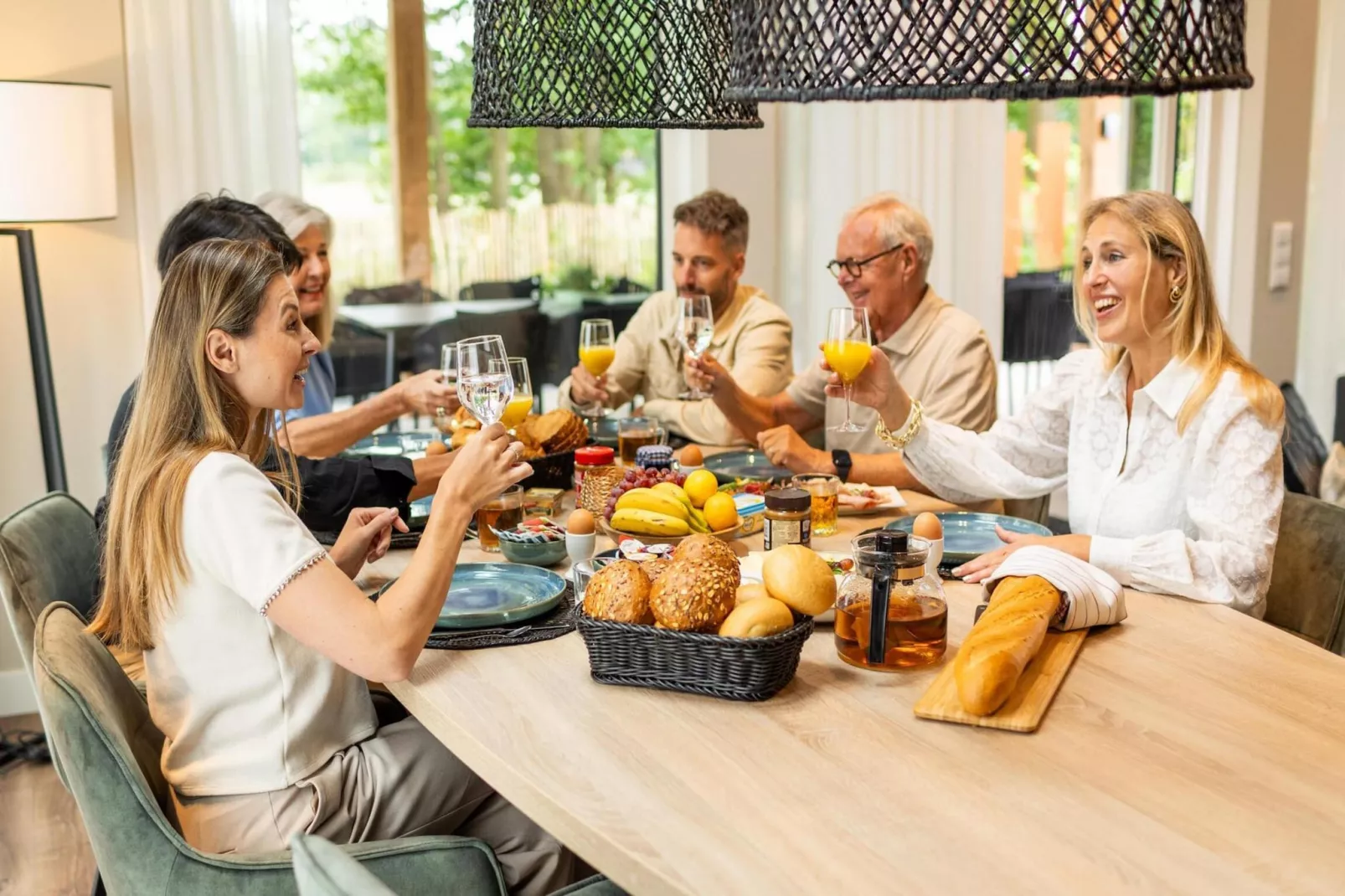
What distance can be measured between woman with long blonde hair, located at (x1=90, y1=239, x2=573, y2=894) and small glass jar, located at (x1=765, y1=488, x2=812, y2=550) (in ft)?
1.78

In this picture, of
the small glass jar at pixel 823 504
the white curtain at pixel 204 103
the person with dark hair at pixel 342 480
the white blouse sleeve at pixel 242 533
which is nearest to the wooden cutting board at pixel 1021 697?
the small glass jar at pixel 823 504

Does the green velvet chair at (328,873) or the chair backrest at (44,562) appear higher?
the green velvet chair at (328,873)

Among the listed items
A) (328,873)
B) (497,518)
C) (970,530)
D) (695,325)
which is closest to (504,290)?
(695,325)

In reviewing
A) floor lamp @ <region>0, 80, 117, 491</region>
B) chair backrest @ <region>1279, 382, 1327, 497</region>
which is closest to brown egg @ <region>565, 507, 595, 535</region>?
floor lamp @ <region>0, 80, 117, 491</region>

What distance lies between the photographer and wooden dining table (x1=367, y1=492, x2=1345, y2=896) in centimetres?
119

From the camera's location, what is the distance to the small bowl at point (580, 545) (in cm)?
209

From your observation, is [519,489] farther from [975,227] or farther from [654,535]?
[975,227]

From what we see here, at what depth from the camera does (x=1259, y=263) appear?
477cm

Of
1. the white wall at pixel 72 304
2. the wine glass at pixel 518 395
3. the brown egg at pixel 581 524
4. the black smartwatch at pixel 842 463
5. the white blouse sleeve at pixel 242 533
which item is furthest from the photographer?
the white wall at pixel 72 304

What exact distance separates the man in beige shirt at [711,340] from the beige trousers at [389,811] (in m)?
1.61

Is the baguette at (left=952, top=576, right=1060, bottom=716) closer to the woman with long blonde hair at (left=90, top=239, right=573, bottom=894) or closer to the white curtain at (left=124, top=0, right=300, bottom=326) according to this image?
the woman with long blonde hair at (left=90, top=239, right=573, bottom=894)

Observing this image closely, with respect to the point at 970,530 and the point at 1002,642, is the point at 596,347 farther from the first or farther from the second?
the point at 1002,642

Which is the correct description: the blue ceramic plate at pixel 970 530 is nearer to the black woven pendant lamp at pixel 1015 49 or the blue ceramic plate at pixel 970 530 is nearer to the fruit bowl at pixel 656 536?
the fruit bowl at pixel 656 536

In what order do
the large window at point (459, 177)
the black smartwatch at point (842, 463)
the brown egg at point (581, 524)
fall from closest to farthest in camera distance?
the brown egg at point (581, 524) < the black smartwatch at point (842, 463) < the large window at point (459, 177)
